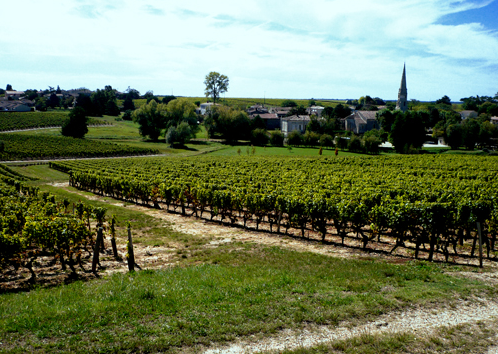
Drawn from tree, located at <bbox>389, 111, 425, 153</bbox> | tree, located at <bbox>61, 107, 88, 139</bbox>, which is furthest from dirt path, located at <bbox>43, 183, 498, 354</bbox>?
tree, located at <bbox>61, 107, 88, 139</bbox>

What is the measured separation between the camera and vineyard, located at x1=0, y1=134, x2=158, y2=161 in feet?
214

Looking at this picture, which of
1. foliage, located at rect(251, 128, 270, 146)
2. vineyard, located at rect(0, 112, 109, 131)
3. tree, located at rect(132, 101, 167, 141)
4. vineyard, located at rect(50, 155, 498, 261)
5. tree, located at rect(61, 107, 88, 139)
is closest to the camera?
vineyard, located at rect(50, 155, 498, 261)

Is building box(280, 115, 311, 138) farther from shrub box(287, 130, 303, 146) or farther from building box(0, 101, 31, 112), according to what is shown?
building box(0, 101, 31, 112)

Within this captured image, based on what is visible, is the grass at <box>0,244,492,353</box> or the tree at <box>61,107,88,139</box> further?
the tree at <box>61,107,88,139</box>

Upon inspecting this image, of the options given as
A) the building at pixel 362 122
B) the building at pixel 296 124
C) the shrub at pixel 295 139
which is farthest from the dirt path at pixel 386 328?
the building at pixel 362 122

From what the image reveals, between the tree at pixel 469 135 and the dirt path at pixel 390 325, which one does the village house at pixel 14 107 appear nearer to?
the tree at pixel 469 135

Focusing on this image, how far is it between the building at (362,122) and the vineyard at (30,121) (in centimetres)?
9178

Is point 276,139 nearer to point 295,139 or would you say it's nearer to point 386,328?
point 295,139

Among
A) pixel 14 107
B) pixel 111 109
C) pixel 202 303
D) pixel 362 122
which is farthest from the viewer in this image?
pixel 111 109

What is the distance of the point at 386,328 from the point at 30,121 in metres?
138

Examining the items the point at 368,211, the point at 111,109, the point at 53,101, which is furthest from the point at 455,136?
the point at 53,101

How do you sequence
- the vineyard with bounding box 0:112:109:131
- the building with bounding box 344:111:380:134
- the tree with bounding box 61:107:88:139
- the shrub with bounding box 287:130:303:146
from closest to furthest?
the shrub with bounding box 287:130:303:146 < the tree with bounding box 61:107:88:139 < the vineyard with bounding box 0:112:109:131 < the building with bounding box 344:111:380:134

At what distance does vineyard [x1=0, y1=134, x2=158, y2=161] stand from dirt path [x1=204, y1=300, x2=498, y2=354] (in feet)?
228

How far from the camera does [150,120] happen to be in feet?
332
